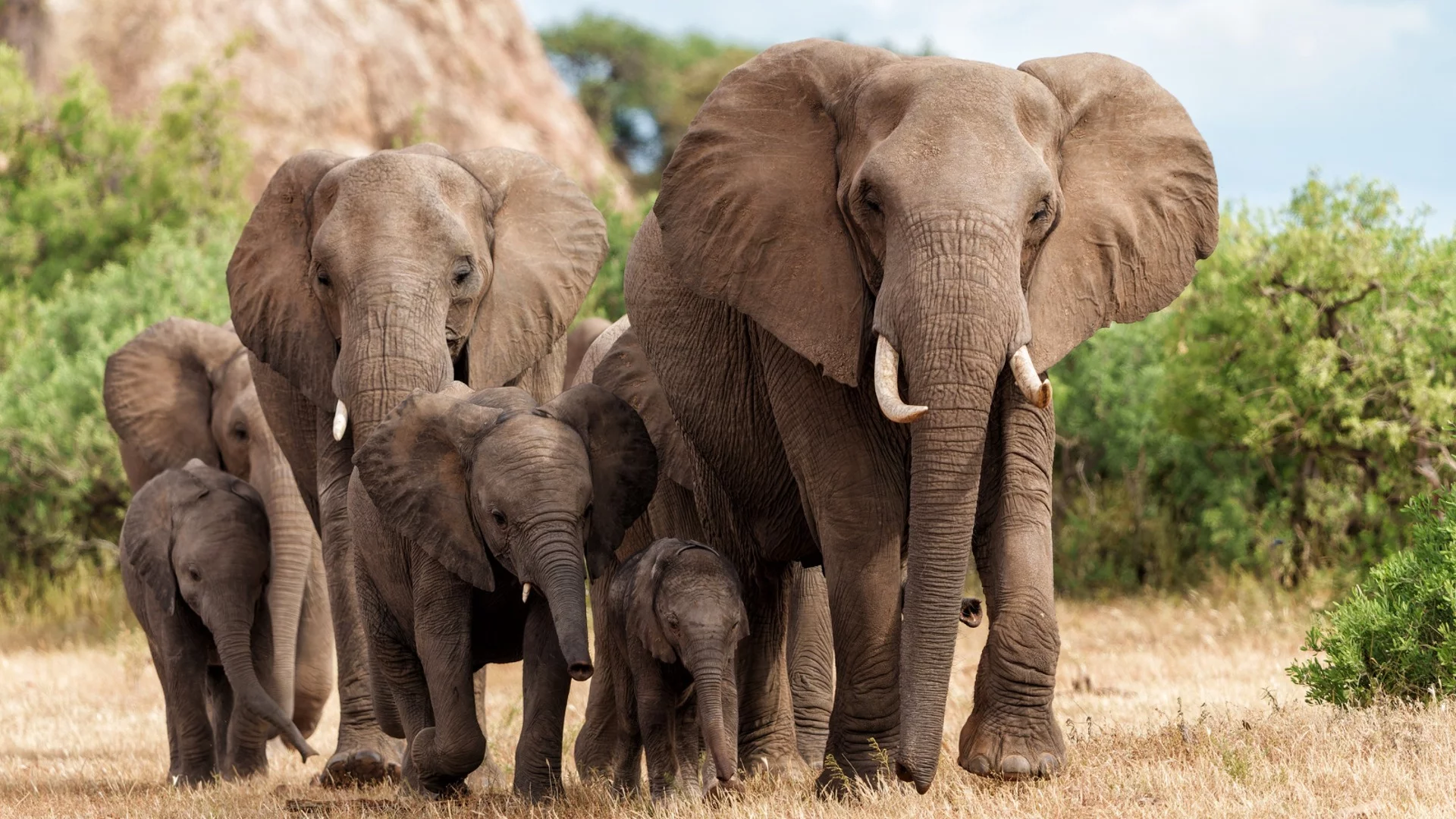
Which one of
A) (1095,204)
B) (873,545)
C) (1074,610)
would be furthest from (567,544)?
(1074,610)

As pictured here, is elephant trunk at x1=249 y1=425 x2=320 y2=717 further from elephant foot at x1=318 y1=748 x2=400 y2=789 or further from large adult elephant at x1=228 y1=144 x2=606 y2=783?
elephant foot at x1=318 y1=748 x2=400 y2=789

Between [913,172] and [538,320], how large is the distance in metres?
2.81

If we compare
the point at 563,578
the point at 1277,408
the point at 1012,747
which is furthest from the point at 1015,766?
the point at 1277,408

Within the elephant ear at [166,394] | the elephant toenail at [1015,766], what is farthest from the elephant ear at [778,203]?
the elephant ear at [166,394]

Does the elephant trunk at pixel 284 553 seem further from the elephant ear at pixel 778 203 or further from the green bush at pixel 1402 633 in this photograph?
the green bush at pixel 1402 633

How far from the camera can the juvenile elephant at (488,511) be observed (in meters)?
6.37

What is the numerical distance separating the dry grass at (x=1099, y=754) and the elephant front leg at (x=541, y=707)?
13 centimetres

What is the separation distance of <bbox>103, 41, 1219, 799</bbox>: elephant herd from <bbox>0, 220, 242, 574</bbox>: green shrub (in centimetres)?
822

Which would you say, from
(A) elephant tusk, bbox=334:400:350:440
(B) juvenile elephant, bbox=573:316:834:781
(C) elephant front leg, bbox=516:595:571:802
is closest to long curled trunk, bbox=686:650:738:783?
(C) elephant front leg, bbox=516:595:571:802

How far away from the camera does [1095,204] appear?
6285mm

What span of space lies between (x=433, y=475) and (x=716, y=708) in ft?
4.48

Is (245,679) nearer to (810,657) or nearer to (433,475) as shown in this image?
(433,475)

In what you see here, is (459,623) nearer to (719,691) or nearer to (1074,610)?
(719,691)

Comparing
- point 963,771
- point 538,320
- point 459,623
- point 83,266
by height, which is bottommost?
point 963,771
